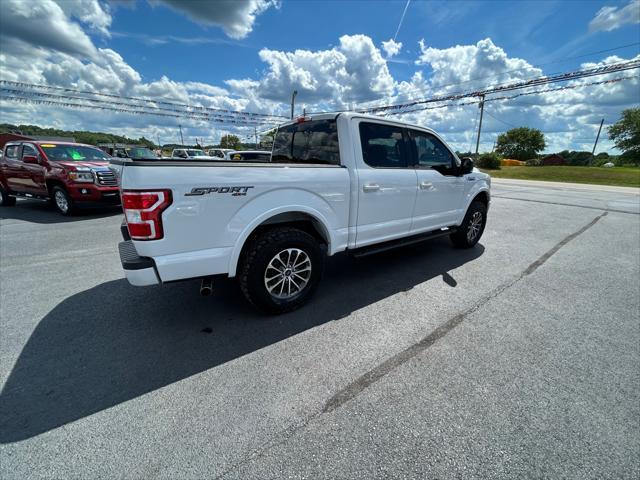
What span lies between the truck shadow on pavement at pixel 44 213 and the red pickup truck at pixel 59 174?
290mm

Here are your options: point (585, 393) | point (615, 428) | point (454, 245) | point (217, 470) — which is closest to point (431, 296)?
point (585, 393)

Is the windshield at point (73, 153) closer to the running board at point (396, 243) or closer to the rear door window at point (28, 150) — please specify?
the rear door window at point (28, 150)

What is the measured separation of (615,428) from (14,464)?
11.7ft

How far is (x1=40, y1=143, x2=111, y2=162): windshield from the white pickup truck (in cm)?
681

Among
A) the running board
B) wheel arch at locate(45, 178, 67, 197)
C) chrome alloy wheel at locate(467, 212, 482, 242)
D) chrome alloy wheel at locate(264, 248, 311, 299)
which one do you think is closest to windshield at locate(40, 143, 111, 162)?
wheel arch at locate(45, 178, 67, 197)

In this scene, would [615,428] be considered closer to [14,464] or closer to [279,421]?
[279,421]

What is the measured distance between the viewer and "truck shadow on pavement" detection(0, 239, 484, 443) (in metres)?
2.00

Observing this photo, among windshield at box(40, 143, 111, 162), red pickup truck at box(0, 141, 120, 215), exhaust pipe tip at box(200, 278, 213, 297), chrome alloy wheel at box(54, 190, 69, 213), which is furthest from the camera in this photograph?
windshield at box(40, 143, 111, 162)

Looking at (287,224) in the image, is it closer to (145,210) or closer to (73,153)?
(145,210)

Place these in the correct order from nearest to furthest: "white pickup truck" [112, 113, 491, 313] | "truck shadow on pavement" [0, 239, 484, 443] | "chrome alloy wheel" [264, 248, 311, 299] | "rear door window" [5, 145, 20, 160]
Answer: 1. "truck shadow on pavement" [0, 239, 484, 443]
2. "white pickup truck" [112, 113, 491, 313]
3. "chrome alloy wheel" [264, 248, 311, 299]
4. "rear door window" [5, 145, 20, 160]

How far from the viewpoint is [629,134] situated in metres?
47.6

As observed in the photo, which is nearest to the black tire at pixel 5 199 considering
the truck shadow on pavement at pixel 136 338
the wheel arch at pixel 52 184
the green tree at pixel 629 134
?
the wheel arch at pixel 52 184

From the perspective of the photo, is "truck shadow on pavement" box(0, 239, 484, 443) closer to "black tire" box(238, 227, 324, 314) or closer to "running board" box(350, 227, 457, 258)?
"black tire" box(238, 227, 324, 314)

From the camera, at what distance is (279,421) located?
1.87 meters
